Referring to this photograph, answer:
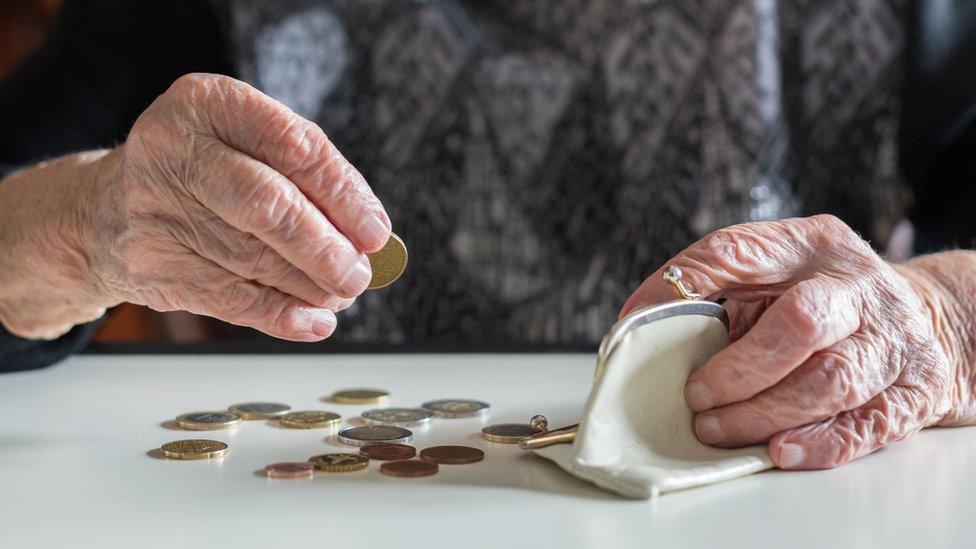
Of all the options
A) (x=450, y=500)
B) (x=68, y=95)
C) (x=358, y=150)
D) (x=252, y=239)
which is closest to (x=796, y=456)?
(x=450, y=500)

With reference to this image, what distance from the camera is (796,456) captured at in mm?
848

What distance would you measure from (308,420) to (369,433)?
10 centimetres

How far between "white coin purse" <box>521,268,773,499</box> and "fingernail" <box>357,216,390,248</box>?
23 cm

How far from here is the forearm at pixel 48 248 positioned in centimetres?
108

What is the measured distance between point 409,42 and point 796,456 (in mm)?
1298

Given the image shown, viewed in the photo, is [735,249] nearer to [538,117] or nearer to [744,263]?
[744,263]

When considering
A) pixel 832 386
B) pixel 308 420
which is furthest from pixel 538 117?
pixel 832 386

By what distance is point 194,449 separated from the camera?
889 millimetres

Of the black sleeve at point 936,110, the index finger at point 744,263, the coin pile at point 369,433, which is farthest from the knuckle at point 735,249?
the black sleeve at point 936,110

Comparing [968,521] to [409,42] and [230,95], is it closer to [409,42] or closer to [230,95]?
[230,95]

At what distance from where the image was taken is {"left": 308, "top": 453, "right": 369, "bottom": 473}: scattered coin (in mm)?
828

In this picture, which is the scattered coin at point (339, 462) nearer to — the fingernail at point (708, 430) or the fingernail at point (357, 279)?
the fingernail at point (357, 279)

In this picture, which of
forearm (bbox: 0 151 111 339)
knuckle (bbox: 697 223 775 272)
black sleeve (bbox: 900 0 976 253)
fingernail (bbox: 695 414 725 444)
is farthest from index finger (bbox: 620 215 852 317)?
black sleeve (bbox: 900 0 976 253)

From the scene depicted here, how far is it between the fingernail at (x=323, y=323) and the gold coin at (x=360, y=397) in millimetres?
215
